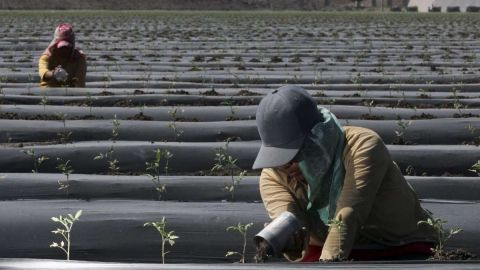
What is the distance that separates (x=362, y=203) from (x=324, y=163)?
0.18m

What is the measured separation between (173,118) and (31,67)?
4833mm

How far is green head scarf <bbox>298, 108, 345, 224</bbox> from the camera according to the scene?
2.82 meters

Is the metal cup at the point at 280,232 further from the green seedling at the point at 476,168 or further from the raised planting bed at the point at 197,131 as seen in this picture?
the raised planting bed at the point at 197,131

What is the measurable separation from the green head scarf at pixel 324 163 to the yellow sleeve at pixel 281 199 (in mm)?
63

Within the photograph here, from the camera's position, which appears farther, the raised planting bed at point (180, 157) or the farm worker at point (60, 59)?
the farm worker at point (60, 59)

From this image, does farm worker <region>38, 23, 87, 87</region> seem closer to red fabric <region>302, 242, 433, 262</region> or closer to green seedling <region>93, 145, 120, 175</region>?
green seedling <region>93, 145, 120, 175</region>

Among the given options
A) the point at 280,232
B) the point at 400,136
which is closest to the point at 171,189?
the point at 280,232

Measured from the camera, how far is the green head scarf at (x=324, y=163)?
9.27ft

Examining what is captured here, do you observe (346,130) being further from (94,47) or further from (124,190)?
(94,47)

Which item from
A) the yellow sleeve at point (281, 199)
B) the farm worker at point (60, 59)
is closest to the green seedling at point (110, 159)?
the yellow sleeve at point (281, 199)

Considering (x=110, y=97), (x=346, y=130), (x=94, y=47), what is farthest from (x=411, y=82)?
(x=94, y=47)

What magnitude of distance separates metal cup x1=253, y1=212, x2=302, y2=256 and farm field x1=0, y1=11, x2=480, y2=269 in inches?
24.2

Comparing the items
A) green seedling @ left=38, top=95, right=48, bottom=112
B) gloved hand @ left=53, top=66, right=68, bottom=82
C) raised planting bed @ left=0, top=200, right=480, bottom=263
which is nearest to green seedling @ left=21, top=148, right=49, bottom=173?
raised planting bed @ left=0, top=200, right=480, bottom=263

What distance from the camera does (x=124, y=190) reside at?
4109 mm
